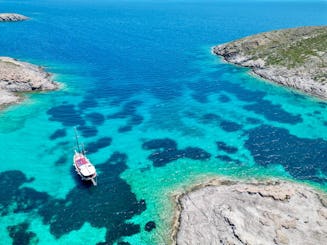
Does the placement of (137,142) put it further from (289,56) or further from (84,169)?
(289,56)

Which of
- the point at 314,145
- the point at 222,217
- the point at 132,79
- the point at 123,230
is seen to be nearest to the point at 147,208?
the point at 123,230

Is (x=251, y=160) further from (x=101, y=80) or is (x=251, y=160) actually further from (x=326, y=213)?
(x=101, y=80)

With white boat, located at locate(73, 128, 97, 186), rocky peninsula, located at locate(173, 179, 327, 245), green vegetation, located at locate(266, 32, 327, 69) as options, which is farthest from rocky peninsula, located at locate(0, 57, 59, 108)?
green vegetation, located at locate(266, 32, 327, 69)

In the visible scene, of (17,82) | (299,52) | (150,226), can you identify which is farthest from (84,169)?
(299,52)

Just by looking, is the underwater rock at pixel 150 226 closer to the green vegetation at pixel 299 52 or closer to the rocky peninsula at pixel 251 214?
the rocky peninsula at pixel 251 214

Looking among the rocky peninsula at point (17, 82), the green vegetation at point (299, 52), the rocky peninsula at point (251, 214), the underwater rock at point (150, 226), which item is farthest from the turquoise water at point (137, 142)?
the green vegetation at point (299, 52)

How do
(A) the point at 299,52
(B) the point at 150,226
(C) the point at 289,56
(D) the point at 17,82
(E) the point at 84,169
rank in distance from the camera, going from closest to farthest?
(B) the point at 150,226
(E) the point at 84,169
(D) the point at 17,82
(C) the point at 289,56
(A) the point at 299,52
